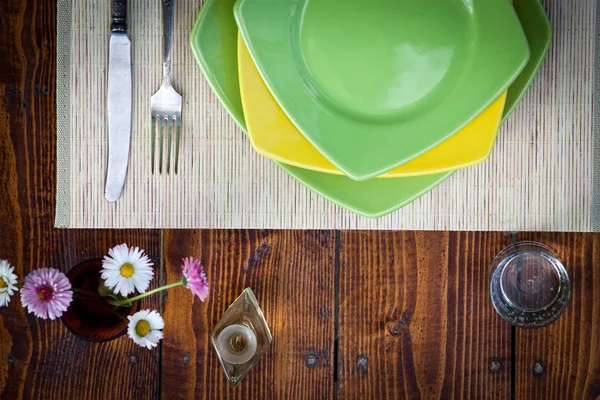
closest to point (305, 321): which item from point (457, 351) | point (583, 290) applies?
point (457, 351)

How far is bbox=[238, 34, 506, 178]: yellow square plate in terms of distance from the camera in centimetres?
50

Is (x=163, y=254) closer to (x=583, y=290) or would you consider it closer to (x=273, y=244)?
(x=273, y=244)

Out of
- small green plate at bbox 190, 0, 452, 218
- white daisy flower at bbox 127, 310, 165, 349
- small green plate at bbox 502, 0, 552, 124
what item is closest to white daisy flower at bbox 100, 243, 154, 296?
white daisy flower at bbox 127, 310, 165, 349

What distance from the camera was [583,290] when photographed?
0.67 m

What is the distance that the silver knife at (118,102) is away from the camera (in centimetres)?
60

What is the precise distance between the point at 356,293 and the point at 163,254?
0.22 meters

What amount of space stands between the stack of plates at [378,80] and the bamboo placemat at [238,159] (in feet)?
0.36

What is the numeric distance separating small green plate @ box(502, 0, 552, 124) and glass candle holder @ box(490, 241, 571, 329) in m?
0.19

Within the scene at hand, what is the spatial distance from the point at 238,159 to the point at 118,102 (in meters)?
0.13

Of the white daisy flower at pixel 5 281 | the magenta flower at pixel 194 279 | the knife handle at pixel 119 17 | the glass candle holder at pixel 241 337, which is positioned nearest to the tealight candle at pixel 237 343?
the glass candle holder at pixel 241 337

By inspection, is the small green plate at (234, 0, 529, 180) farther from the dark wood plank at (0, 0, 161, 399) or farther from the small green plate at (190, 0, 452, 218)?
the dark wood plank at (0, 0, 161, 399)

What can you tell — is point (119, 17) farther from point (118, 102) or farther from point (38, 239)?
point (38, 239)

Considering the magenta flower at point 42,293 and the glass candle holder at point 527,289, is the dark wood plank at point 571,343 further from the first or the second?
the magenta flower at point 42,293

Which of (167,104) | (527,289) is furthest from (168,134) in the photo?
(527,289)
